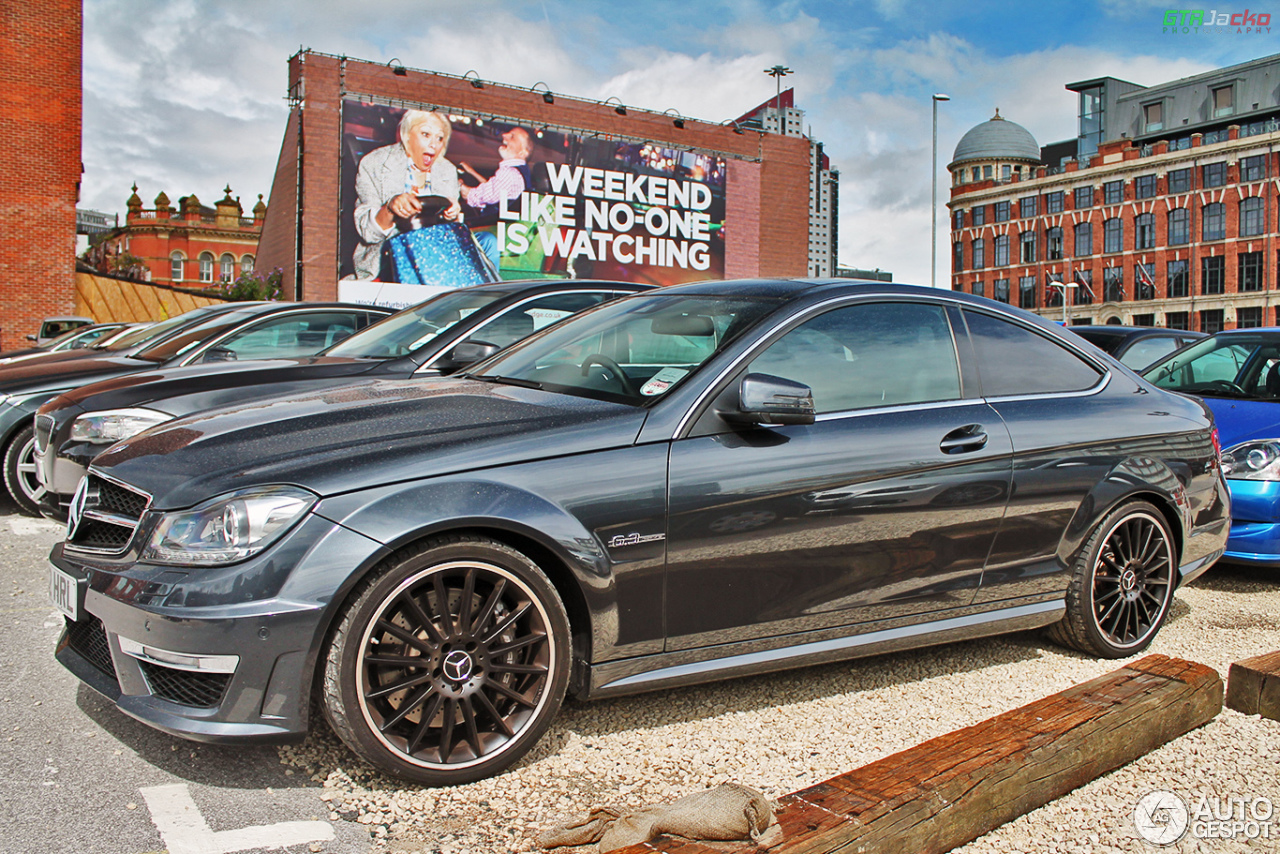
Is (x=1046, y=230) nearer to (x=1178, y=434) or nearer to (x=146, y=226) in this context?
(x=146, y=226)

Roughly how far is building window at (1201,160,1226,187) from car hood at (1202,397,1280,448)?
70736 millimetres

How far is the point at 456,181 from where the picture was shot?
119 ft

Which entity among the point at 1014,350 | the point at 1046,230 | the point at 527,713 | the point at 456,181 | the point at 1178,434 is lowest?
the point at 527,713

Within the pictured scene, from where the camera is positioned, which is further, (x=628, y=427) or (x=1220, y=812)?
(x=628, y=427)

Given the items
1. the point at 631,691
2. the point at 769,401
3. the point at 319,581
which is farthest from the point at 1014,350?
the point at 319,581

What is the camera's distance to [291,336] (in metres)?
7.77

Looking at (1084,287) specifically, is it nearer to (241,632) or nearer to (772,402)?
(772,402)

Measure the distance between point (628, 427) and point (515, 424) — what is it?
35cm

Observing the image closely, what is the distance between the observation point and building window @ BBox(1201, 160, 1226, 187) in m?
65.6

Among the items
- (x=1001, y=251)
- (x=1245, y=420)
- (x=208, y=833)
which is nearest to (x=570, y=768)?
(x=208, y=833)

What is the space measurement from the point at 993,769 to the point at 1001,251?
8310 centimetres

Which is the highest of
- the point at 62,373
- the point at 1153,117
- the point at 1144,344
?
the point at 1153,117

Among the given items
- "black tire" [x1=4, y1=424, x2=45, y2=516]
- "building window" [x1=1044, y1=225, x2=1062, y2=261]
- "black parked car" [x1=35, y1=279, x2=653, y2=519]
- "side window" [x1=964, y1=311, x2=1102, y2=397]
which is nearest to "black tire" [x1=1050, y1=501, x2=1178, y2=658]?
"side window" [x1=964, y1=311, x2=1102, y2=397]

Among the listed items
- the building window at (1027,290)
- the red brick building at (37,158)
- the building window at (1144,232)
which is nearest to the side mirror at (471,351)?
the red brick building at (37,158)
